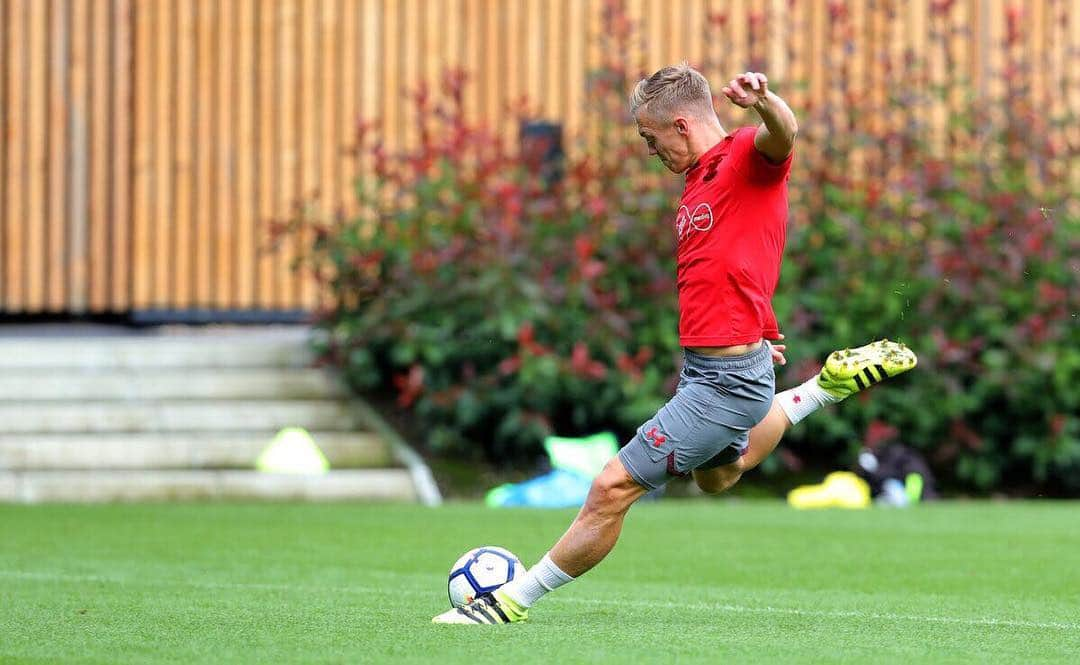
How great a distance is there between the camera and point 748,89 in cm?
576

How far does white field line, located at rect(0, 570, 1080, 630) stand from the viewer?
6.44m

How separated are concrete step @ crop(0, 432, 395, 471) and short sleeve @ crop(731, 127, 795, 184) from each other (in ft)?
24.8

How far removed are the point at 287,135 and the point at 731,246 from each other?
10309 millimetres

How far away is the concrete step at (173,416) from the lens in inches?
526

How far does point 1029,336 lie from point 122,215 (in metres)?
7.44

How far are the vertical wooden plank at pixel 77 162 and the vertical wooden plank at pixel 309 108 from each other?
175 cm

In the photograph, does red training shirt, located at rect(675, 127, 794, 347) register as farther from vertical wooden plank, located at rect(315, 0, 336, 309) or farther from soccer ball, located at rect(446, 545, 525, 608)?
vertical wooden plank, located at rect(315, 0, 336, 309)

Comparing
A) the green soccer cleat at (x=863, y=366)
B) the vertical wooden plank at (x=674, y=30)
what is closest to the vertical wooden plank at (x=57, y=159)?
the vertical wooden plank at (x=674, y=30)

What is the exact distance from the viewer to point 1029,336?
13.6 metres

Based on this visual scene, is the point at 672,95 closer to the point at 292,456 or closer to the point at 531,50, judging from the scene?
the point at 292,456

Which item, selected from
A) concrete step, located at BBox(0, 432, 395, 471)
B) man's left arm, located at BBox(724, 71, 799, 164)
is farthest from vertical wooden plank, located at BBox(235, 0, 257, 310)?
man's left arm, located at BBox(724, 71, 799, 164)

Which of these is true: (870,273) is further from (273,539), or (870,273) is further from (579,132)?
(273,539)

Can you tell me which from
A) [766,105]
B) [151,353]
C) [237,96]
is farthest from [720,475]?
[237,96]

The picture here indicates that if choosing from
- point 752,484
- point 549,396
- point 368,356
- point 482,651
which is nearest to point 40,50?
point 368,356
